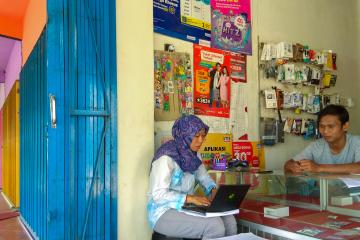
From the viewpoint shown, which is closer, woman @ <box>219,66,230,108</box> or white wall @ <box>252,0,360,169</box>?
woman @ <box>219,66,230,108</box>

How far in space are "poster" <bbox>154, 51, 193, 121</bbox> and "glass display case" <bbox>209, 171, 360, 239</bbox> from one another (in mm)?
765

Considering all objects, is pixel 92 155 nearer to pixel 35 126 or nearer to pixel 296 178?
pixel 296 178

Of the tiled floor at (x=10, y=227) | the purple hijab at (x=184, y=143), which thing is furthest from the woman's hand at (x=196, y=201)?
the tiled floor at (x=10, y=227)

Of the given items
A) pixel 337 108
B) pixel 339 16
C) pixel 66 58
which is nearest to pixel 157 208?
pixel 66 58

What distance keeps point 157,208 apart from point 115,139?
0.54m

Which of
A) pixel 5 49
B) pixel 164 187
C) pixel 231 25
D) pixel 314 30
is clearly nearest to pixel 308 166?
pixel 164 187

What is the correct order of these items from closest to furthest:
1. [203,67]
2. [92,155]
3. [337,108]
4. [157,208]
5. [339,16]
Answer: [157,208], [92,155], [337,108], [203,67], [339,16]

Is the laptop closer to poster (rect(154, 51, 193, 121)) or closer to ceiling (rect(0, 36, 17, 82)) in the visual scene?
poster (rect(154, 51, 193, 121))

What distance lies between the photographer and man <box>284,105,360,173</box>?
2.75 metres

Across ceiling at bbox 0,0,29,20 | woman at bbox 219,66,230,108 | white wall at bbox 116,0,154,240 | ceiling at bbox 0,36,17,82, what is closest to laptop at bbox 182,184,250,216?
white wall at bbox 116,0,154,240

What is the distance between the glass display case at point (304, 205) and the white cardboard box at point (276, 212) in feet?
0.06

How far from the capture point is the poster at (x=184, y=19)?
2.84m

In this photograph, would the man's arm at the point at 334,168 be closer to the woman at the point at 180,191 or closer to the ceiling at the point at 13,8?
the woman at the point at 180,191

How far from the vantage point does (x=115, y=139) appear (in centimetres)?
241
